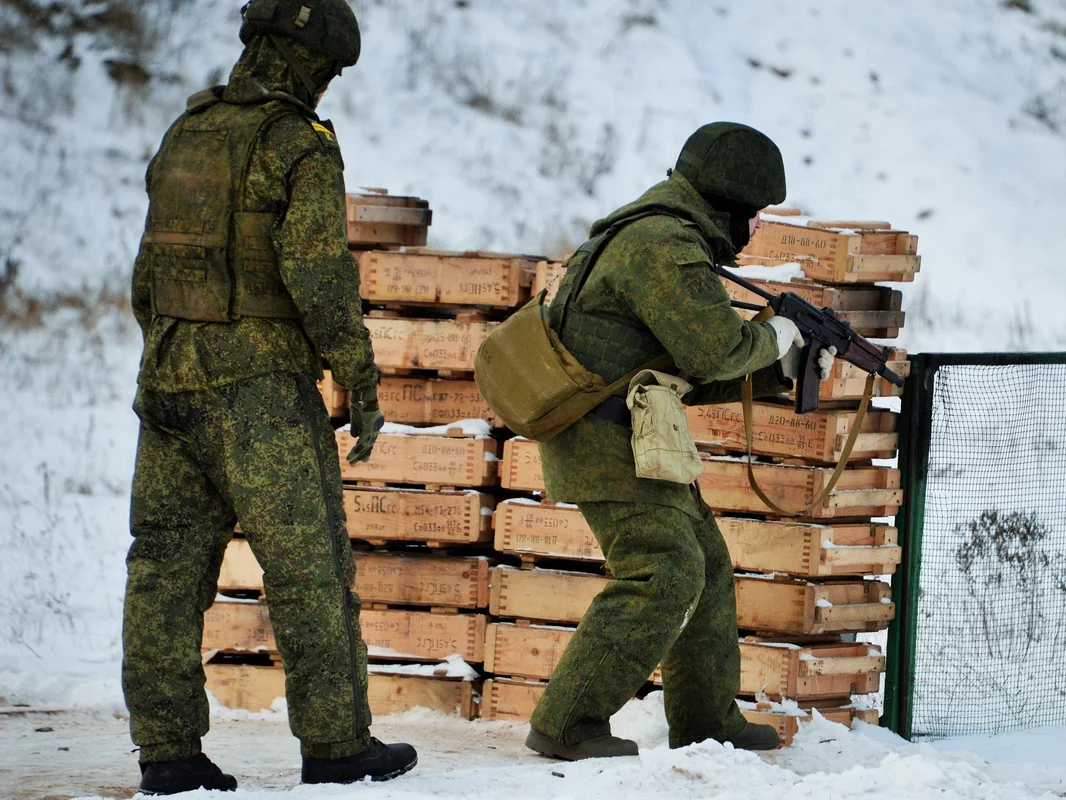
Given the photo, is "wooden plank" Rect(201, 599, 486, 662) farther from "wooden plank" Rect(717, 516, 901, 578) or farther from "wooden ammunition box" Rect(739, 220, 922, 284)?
"wooden ammunition box" Rect(739, 220, 922, 284)

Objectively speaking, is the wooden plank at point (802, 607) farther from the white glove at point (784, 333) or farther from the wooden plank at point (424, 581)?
the white glove at point (784, 333)

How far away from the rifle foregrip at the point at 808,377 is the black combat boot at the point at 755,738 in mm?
1132

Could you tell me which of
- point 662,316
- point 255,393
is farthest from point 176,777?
point 662,316

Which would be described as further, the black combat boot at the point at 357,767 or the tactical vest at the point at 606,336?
the tactical vest at the point at 606,336

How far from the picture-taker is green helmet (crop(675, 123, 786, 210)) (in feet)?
14.6

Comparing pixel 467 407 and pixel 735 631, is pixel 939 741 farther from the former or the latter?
pixel 467 407

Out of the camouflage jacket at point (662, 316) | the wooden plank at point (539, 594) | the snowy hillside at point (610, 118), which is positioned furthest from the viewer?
the snowy hillside at point (610, 118)

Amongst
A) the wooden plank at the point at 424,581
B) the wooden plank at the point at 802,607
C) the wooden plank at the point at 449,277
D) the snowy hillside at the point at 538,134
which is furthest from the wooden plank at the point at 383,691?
the snowy hillside at the point at 538,134

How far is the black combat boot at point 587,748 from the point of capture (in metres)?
4.43

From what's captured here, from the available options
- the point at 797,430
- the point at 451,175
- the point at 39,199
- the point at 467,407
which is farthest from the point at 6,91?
the point at 797,430

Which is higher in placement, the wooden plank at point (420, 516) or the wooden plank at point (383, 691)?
the wooden plank at point (420, 516)

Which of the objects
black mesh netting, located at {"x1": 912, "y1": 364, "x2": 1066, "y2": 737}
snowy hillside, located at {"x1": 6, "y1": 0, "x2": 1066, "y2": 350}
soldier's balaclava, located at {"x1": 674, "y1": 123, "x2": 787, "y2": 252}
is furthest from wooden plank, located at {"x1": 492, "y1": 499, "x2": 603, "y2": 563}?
snowy hillside, located at {"x1": 6, "y1": 0, "x2": 1066, "y2": 350}

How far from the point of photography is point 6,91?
52.2 ft

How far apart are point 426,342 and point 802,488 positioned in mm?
1746
